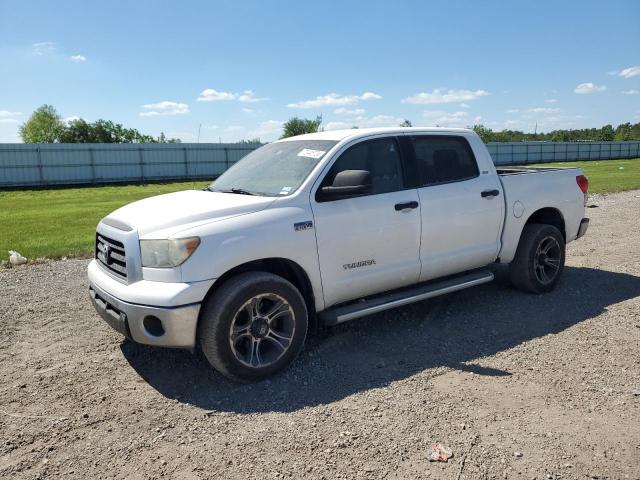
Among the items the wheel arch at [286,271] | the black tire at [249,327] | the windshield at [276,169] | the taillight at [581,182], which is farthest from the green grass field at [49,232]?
the taillight at [581,182]

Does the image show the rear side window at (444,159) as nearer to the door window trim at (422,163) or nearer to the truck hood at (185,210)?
the door window trim at (422,163)

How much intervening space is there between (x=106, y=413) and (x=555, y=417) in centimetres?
306

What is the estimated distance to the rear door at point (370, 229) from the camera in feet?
14.5

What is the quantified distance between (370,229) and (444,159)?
54.1 inches

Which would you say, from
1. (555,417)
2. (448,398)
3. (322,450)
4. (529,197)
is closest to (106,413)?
(322,450)

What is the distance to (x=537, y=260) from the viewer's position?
6125 millimetres

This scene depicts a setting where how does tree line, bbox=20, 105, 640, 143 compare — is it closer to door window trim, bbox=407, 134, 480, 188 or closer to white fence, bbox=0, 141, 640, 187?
white fence, bbox=0, 141, 640, 187

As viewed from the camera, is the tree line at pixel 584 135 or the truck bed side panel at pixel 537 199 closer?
the truck bed side panel at pixel 537 199

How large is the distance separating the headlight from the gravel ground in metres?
1.00

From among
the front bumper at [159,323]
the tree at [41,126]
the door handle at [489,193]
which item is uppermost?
the tree at [41,126]

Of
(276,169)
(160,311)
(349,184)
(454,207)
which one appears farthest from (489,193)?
(160,311)

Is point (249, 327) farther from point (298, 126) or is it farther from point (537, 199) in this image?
point (298, 126)

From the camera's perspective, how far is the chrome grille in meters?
4.16

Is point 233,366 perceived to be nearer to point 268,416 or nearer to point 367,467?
point 268,416
